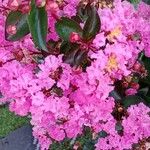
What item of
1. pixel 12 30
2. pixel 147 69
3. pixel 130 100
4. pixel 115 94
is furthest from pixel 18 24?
pixel 147 69

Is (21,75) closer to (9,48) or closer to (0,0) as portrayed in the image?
(9,48)

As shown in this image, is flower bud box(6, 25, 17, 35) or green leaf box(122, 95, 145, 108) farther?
green leaf box(122, 95, 145, 108)

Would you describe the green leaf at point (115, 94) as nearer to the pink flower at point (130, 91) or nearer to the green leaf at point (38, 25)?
the pink flower at point (130, 91)

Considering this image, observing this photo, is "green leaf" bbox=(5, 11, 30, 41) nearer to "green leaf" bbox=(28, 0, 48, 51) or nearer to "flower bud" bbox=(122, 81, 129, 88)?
"green leaf" bbox=(28, 0, 48, 51)

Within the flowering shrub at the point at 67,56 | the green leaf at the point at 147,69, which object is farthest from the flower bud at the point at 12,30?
the green leaf at the point at 147,69

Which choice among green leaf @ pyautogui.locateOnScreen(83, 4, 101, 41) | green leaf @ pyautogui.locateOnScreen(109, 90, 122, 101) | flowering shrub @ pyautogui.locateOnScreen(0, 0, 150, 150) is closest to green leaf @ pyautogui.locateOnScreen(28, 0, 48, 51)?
flowering shrub @ pyautogui.locateOnScreen(0, 0, 150, 150)

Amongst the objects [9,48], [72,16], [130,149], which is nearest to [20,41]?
[9,48]
